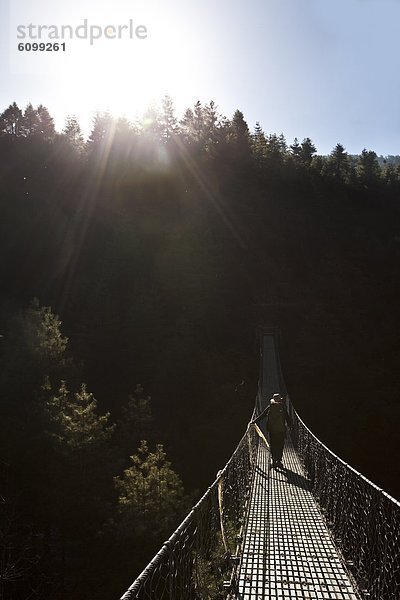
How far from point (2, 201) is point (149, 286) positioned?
11.2 m

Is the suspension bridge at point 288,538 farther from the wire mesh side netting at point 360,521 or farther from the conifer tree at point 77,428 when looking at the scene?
the conifer tree at point 77,428

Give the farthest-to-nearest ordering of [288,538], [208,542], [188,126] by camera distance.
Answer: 1. [188,126]
2. [208,542]
3. [288,538]

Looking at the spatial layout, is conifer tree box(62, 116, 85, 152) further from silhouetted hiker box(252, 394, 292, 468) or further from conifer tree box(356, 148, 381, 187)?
silhouetted hiker box(252, 394, 292, 468)

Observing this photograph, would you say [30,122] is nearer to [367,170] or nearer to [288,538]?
[367,170]

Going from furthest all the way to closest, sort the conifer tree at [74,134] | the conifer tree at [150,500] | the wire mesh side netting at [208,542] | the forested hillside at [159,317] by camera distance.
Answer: the conifer tree at [74,134] < the forested hillside at [159,317] < the conifer tree at [150,500] < the wire mesh side netting at [208,542]

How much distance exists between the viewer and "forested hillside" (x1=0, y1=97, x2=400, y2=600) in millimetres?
13555

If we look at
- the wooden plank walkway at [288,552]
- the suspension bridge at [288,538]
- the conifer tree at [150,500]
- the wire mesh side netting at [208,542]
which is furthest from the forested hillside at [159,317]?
Result: the wooden plank walkway at [288,552]

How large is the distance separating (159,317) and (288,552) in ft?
72.1

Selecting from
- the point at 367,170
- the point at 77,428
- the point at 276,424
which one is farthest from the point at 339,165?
the point at 276,424

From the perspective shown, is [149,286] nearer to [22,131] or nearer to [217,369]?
[217,369]

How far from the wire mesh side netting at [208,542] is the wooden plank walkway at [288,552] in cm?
15

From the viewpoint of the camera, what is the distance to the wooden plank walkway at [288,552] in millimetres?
3049

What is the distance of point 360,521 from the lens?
15.8 ft

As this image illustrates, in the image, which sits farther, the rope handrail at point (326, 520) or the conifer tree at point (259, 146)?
the conifer tree at point (259, 146)
